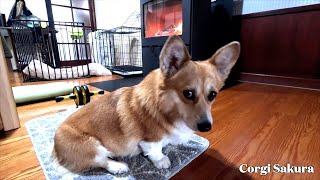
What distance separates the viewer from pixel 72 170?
0.75 meters

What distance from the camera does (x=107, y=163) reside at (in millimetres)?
780

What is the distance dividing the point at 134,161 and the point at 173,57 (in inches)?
20.3

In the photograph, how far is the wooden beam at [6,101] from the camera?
1.10 metres

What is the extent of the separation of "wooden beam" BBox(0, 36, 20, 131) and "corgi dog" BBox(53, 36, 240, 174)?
64 centimetres

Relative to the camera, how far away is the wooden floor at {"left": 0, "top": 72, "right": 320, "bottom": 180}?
2.63 feet

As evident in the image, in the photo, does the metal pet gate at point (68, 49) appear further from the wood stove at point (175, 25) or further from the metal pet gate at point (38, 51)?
the wood stove at point (175, 25)

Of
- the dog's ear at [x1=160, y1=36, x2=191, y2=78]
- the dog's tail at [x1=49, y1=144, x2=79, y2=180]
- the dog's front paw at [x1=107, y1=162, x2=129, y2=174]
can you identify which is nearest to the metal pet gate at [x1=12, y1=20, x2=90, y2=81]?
the dog's tail at [x1=49, y1=144, x2=79, y2=180]

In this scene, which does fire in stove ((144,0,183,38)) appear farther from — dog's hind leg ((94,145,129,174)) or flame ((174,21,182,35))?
dog's hind leg ((94,145,129,174))

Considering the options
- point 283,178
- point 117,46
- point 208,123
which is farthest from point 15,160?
point 117,46

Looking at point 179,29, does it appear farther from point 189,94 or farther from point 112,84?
point 189,94

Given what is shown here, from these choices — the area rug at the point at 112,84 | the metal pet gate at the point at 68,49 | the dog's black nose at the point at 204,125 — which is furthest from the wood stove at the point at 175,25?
the dog's black nose at the point at 204,125

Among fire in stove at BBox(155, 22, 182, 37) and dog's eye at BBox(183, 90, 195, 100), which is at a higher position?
fire in stove at BBox(155, 22, 182, 37)

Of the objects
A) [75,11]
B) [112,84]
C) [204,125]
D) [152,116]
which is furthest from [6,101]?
[75,11]

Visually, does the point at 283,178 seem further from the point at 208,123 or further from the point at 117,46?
Result: the point at 117,46
